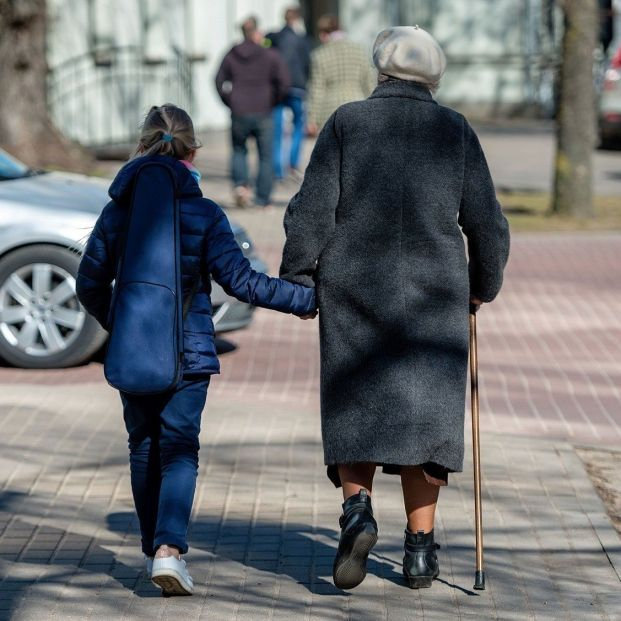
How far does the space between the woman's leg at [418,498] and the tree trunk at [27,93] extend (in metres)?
13.1

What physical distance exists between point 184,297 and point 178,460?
53 centimetres

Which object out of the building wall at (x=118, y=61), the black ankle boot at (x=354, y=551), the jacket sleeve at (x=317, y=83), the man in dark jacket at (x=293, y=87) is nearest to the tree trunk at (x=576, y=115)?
the jacket sleeve at (x=317, y=83)

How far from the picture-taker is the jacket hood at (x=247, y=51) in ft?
52.9

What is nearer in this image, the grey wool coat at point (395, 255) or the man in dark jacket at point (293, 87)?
the grey wool coat at point (395, 255)

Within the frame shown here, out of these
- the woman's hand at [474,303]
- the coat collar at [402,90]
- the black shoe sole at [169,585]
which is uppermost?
the coat collar at [402,90]

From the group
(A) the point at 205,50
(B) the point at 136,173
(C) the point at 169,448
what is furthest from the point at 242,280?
(A) the point at 205,50

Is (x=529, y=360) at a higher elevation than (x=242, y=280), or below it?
below

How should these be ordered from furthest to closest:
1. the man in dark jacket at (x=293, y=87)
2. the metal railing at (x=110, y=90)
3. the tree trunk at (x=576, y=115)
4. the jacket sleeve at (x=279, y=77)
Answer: the metal railing at (x=110, y=90) → the man in dark jacket at (x=293, y=87) → the jacket sleeve at (x=279, y=77) → the tree trunk at (x=576, y=115)

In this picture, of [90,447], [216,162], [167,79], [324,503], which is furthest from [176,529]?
[167,79]

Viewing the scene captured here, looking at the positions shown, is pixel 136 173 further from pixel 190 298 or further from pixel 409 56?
pixel 409 56

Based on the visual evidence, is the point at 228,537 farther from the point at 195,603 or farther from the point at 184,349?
the point at 184,349

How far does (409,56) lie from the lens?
4758mm

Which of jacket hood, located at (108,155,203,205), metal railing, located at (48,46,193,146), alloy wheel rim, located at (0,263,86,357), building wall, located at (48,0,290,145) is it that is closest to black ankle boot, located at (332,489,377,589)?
jacket hood, located at (108,155,203,205)

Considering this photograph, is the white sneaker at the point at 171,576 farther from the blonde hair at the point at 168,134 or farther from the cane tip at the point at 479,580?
the blonde hair at the point at 168,134
